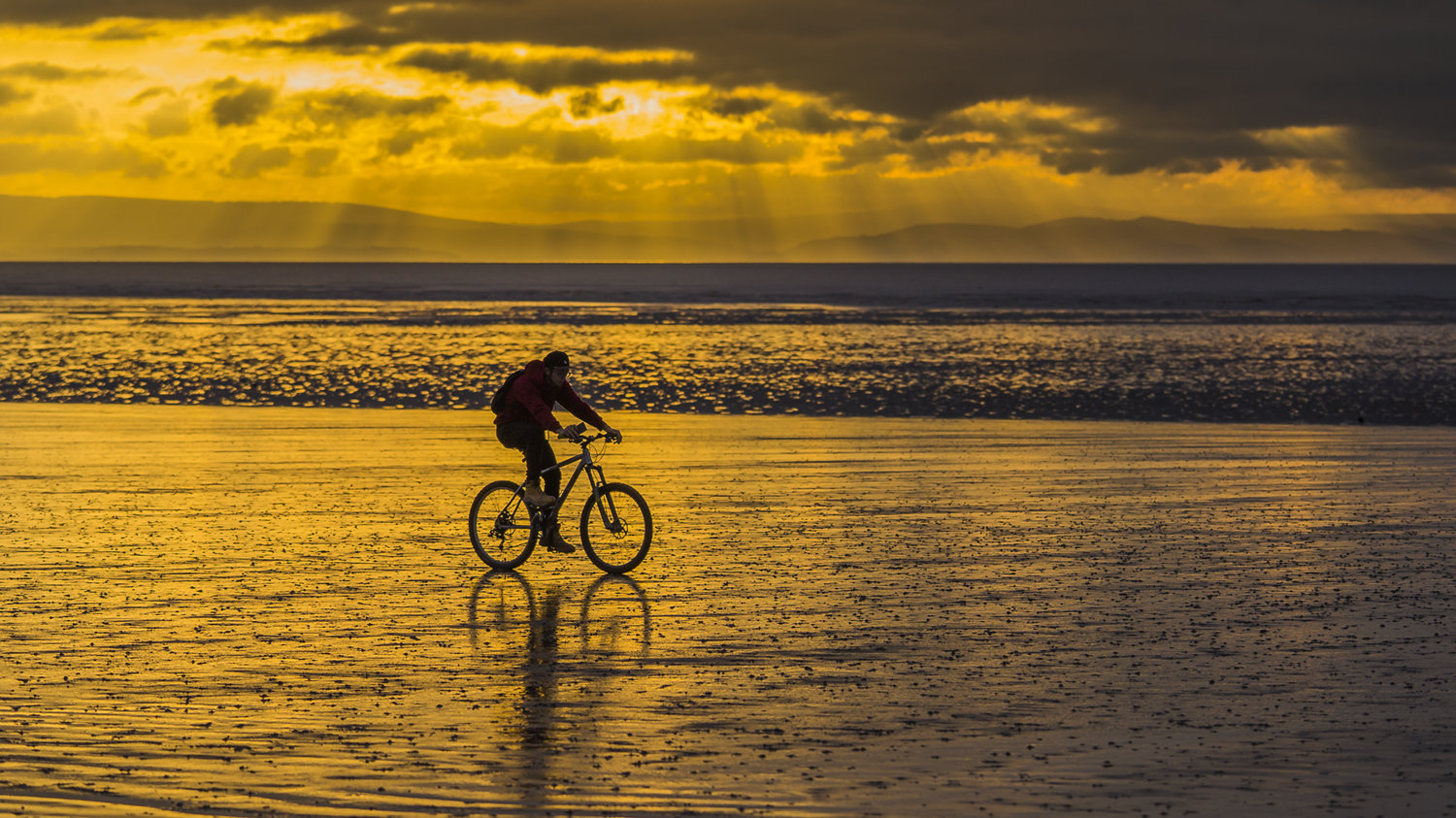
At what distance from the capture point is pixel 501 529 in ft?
42.3

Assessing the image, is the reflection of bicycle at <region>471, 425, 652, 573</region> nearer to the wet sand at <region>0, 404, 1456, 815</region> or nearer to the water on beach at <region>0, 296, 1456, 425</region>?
the wet sand at <region>0, 404, 1456, 815</region>

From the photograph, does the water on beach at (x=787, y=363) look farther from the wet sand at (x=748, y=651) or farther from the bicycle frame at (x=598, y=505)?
the bicycle frame at (x=598, y=505)

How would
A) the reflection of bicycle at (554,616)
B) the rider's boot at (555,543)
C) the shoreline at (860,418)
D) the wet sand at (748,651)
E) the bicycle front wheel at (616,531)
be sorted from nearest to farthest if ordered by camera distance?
the wet sand at (748,651)
the reflection of bicycle at (554,616)
the bicycle front wheel at (616,531)
the rider's boot at (555,543)
the shoreline at (860,418)

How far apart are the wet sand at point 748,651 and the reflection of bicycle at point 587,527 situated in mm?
282

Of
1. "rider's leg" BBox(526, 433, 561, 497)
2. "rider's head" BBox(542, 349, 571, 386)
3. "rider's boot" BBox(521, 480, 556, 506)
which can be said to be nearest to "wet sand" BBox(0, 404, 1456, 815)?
"rider's boot" BBox(521, 480, 556, 506)

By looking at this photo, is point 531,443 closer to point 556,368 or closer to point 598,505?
point 556,368

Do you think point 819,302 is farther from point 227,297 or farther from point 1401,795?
point 1401,795

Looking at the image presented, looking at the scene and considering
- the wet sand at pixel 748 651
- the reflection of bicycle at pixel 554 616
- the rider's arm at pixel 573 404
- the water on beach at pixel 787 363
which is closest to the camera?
the wet sand at pixel 748 651

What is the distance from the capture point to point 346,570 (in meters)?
12.3

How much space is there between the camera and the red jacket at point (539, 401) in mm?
12922

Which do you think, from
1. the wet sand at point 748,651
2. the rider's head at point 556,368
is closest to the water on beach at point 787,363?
the wet sand at point 748,651

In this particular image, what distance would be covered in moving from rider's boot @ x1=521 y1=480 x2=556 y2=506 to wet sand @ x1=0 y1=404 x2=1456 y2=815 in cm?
63

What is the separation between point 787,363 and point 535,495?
2943 centimetres

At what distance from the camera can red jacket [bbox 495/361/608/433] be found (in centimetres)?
1292
